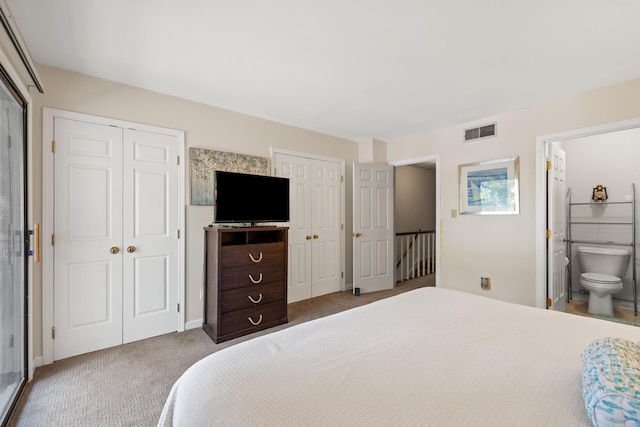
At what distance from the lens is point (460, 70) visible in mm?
2387

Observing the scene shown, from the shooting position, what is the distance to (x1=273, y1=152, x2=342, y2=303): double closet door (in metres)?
3.80

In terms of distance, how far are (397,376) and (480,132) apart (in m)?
3.49

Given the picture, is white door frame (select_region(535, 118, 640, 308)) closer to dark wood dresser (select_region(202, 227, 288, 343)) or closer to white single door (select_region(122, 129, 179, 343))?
dark wood dresser (select_region(202, 227, 288, 343))

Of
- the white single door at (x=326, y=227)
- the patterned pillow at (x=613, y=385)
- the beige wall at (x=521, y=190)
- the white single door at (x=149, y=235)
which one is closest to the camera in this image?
the patterned pillow at (x=613, y=385)

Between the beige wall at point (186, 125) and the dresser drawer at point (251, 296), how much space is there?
1.83 ft

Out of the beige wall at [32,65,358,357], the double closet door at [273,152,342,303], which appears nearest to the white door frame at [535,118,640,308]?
the double closet door at [273,152,342,303]

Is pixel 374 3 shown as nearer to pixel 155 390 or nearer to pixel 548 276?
A: pixel 155 390

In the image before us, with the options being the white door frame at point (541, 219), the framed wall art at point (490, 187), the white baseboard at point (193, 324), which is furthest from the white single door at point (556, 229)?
the white baseboard at point (193, 324)

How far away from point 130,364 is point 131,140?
193 cm

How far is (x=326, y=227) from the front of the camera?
4180mm

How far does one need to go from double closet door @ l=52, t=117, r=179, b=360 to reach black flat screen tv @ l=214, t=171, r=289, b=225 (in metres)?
0.56

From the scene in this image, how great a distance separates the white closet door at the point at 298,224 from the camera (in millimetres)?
3771

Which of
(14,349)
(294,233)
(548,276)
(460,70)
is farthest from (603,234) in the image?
(14,349)

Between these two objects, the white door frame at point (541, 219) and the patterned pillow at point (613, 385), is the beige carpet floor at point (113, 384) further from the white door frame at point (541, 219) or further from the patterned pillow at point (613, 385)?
the white door frame at point (541, 219)
